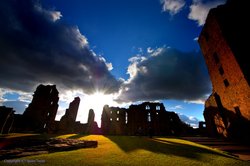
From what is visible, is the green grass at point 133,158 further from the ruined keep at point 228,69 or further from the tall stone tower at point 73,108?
the tall stone tower at point 73,108

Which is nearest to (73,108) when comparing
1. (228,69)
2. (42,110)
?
(42,110)

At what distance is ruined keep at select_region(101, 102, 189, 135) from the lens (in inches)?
1367

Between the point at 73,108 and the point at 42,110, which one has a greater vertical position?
the point at 73,108

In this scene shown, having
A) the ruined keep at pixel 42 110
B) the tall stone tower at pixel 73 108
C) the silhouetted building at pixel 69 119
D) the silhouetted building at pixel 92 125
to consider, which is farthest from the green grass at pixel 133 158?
the tall stone tower at pixel 73 108

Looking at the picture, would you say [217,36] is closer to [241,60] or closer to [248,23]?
[248,23]

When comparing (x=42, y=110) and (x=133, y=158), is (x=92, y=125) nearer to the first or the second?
(x=42, y=110)

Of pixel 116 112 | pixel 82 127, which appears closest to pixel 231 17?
pixel 116 112

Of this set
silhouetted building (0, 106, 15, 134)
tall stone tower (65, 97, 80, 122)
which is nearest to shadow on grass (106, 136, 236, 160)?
silhouetted building (0, 106, 15, 134)

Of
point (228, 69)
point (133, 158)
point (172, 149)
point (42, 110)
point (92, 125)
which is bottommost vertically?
point (133, 158)

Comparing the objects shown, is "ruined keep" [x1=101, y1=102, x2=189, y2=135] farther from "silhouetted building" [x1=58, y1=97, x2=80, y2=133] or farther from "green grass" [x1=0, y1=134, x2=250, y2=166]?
"green grass" [x1=0, y1=134, x2=250, y2=166]

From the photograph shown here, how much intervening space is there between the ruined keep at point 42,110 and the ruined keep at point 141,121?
14.6 meters

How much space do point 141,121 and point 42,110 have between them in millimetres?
27314

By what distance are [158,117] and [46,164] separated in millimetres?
35051

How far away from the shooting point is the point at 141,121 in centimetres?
3581
